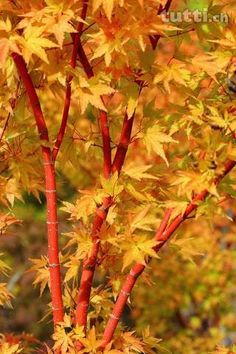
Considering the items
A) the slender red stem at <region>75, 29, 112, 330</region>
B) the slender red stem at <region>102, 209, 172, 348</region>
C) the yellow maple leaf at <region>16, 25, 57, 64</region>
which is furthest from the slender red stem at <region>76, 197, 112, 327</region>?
the yellow maple leaf at <region>16, 25, 57, 64</region>

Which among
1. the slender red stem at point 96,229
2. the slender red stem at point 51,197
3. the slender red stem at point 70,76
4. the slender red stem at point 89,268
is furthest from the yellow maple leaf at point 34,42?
the slender red stem at point 89,268

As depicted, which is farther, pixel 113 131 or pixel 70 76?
pixel 113 131

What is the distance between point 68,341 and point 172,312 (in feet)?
16.1

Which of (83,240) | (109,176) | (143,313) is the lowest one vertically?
(143,313)

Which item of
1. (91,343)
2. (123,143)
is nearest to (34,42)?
(123,143)

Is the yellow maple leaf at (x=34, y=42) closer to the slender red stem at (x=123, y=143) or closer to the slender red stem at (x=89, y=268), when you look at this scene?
the slender red stem at (x=123, y=143)

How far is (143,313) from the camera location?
7.16m

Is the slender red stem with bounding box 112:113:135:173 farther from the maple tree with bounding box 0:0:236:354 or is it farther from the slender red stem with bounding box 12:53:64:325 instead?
the slender red stem with bounding box 12:53:64:325

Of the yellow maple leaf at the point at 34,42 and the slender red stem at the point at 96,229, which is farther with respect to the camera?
the slender red stem at the point at 96,229

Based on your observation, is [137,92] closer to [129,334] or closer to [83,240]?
[83,240]

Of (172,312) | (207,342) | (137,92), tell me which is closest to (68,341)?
(137,92)

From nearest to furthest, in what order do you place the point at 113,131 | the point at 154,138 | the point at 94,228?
1. the point at 154,138
2. the point at 94,228
3. the point at 113,131

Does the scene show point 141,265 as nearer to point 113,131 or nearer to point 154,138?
point 154,138

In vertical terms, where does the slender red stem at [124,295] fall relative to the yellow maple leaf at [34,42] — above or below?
below
